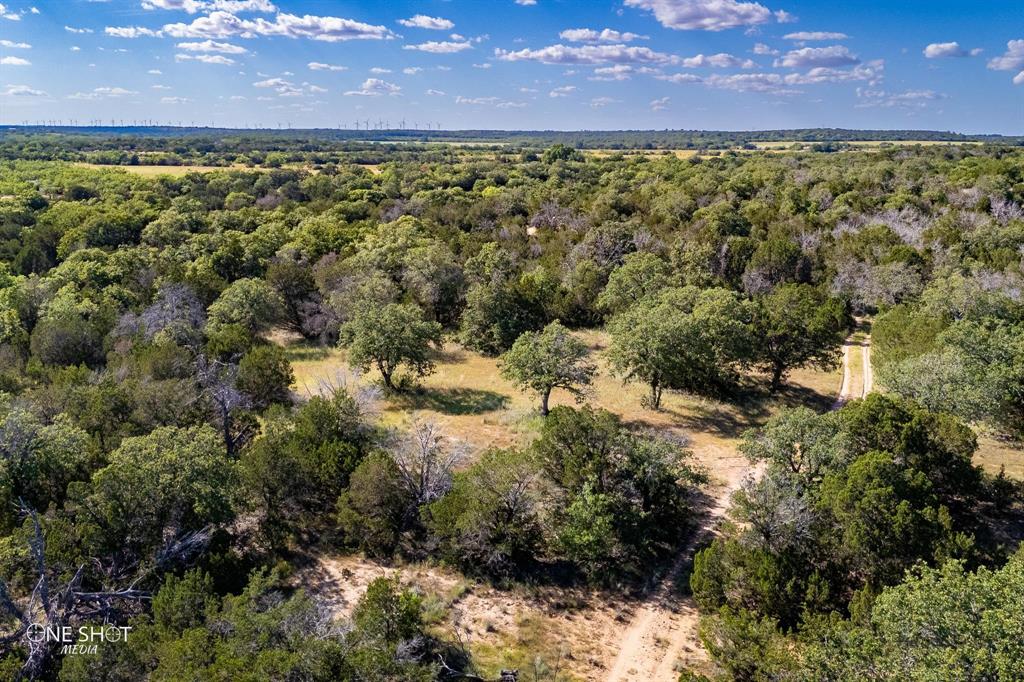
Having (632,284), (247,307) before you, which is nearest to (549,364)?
(632,284)

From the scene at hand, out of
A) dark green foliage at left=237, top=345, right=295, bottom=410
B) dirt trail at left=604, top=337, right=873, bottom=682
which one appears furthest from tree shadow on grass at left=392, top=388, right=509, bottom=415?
dirt trail at left=604, top=337, right=873, bottom=682

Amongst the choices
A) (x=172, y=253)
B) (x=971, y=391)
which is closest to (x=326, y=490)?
(x=971, y=391)

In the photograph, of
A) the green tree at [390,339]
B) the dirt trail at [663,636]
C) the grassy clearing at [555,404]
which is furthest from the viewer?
the green tree at [390,339]

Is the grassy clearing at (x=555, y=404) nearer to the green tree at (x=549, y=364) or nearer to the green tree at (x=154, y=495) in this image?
the green tree at (x=549, y=364)

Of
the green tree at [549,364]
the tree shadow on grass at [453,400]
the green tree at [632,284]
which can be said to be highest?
the green tree at [632,284]

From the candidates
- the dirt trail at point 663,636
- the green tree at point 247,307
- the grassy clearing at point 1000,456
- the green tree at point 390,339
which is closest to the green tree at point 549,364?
the green tree at point 390,339

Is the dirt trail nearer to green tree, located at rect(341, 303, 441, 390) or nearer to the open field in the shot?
the open field

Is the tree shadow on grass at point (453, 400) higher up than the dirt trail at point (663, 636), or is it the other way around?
the tree shadow on grass at point (453, 400)
